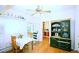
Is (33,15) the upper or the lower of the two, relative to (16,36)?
upper

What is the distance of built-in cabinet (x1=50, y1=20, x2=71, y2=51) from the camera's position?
2.12m

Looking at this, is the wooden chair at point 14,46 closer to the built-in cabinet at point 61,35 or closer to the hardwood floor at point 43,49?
the hardwood floor at point 43,49

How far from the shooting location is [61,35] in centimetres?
214

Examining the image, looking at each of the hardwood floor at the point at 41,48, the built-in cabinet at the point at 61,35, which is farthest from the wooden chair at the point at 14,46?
the built-in cabinet at the point at 61,35

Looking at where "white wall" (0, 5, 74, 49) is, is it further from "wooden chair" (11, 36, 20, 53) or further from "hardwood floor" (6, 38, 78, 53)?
"hardwood floor" (6, 38, 78, 53)

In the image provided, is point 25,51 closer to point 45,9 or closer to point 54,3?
point 45,9

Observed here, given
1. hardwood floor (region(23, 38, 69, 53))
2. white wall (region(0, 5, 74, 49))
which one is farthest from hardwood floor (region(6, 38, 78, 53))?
white wall (region(0, 5, 74, 49))

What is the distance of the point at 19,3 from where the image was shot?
2115 millimetres

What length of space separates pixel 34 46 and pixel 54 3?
0.70 meters

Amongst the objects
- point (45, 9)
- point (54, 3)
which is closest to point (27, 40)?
point (45, 9)

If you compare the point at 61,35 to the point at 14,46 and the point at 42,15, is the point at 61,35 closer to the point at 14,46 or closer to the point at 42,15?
the point at 42,15

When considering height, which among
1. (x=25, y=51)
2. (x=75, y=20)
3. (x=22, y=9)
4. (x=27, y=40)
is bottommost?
(x=25, y=51)

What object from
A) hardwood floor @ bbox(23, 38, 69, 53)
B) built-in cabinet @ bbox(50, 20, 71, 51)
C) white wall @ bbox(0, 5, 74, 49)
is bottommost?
hardwood floor @ bbox(23, 38, 69, 53)

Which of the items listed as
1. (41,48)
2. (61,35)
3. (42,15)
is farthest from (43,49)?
(42,15)
